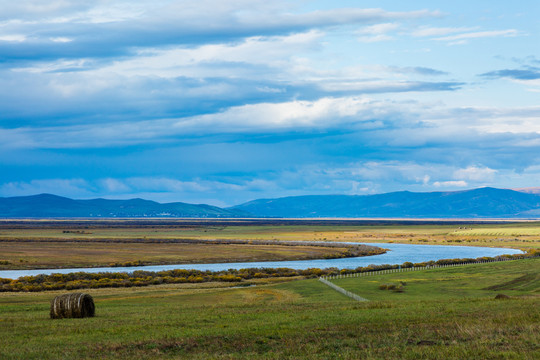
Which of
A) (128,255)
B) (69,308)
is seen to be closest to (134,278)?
(69,308)

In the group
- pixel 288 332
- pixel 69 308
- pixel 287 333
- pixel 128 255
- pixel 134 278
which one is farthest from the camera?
pixel 128 255

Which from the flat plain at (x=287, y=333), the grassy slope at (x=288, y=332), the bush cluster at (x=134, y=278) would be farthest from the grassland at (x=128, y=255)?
the grassy slope at (x=288, y=332)

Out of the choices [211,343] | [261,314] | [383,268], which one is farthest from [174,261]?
[211,343]

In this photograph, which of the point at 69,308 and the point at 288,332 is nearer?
the point at 288,332

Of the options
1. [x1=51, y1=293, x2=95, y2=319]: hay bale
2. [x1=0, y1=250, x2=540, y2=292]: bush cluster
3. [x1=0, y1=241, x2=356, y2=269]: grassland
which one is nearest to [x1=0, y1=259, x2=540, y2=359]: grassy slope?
[x1=51, y1=293, x2=95, y2=319]: hay bale

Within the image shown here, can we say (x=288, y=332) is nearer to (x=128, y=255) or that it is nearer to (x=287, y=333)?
(x=287, y=333)

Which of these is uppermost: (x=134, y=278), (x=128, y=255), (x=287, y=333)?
(x=128, y=255)

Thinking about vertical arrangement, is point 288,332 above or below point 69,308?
below

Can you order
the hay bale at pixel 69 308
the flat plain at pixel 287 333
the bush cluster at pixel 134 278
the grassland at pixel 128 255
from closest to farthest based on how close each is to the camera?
1. the flat plain at pixel 287 333
2. the hay bale at pixel 69 308
3. the bush cluster at pixel 134 278
4. the grassland at pixel 128 255

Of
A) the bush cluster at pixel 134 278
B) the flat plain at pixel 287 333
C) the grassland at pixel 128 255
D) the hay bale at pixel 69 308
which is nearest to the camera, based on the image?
the flat plain at pixel 287 333

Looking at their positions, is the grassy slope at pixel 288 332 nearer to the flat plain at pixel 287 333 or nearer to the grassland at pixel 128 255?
the flat plain at pixel 287 333

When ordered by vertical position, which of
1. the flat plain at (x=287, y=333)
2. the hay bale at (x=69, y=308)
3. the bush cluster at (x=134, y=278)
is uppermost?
the hay bale at (x=69, y=308)

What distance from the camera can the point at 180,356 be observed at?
642 inches

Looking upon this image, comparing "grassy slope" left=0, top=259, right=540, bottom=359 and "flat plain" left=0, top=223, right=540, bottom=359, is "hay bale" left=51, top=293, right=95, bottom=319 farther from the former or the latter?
"grassy slope" left=0, top=259, right=540, bottom=359
